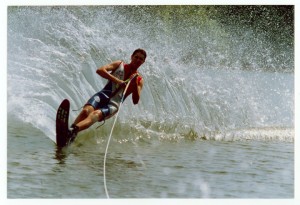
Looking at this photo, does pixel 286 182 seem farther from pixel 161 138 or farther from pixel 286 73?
pixel 286 73

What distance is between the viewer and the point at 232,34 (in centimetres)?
874

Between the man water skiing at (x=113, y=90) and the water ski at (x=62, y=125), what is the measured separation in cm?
16

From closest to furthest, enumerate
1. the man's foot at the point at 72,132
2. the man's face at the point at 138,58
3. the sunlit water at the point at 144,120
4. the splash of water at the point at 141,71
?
the sunlit water at the point at 144,120 < the man's foot at the point at 72,132 < the man's face at the point at 138,58 < the splash of water at the point at 141,71

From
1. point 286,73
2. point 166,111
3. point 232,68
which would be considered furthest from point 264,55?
point 166,111

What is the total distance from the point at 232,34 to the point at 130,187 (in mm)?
5071

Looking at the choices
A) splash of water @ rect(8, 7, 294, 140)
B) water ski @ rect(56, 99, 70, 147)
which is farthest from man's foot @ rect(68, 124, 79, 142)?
splash of water @ rect(8, 7, 294, 140)

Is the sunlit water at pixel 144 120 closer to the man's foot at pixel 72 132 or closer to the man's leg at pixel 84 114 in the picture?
the man's foot at pixel 72 132

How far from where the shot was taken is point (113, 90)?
523cm

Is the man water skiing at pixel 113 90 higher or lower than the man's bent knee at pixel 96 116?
higher

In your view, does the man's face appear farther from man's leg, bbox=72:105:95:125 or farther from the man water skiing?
man's leg, bbox=72:105:95:125

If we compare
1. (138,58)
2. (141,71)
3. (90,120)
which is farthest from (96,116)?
(141,71)

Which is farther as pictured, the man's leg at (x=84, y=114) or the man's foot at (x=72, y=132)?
the man's leg at (x=84, y=114)

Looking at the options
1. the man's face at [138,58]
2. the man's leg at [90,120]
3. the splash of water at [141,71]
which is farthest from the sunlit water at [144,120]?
the man's face at [138,58]

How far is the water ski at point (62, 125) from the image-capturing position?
4914 mm
